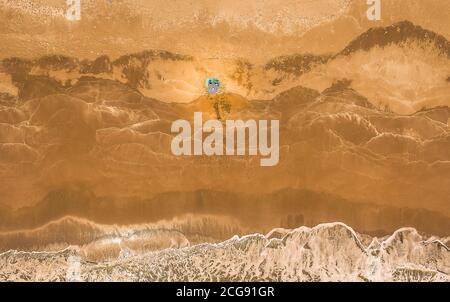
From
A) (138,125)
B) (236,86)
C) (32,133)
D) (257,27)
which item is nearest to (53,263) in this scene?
(32,133)

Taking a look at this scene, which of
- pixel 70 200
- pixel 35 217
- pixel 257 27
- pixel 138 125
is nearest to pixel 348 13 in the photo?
pixel 257 27

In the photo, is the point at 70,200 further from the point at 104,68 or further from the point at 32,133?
the point at 104,68

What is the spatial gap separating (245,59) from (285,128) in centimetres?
50

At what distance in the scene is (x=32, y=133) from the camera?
278 cm

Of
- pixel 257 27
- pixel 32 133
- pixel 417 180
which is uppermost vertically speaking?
pixel 257 27

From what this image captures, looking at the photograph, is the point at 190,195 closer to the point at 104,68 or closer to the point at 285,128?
the point at 285,128

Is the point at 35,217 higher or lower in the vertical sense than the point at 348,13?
lower

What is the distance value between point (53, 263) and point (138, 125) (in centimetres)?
100

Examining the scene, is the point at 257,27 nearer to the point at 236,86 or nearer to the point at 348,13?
the point at 236,86

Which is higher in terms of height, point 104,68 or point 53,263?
point 104,68

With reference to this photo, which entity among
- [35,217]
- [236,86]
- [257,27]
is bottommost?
[35,217]

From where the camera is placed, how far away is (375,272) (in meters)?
2.77
